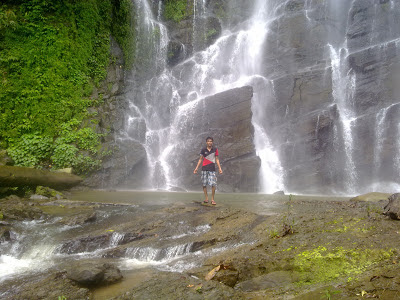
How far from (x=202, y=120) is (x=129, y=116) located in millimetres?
4393

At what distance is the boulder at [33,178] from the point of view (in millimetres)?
9895

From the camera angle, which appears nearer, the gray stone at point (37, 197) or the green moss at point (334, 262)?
the green moss at point (334, 262)

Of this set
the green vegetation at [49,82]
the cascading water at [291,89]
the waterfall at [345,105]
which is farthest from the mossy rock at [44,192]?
the waterfall at [345,105]

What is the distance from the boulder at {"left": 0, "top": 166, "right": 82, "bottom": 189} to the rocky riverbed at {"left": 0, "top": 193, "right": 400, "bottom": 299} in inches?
104

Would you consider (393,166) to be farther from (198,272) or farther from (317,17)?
(198,272)

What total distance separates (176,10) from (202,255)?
20929 millimetres

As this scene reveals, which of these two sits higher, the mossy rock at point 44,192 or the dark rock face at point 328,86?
the dark rock face at point 328,86

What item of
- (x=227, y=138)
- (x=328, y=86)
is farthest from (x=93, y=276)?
(x=328, y=86)

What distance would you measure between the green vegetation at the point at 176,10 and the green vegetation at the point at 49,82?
6150 mm

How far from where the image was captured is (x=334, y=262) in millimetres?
3275

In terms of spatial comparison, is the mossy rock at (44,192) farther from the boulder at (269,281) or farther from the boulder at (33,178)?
the boulder at (269,281)

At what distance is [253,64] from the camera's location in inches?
827

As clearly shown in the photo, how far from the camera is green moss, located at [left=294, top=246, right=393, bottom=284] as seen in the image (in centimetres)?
303

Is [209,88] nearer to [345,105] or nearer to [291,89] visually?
[291,89]
